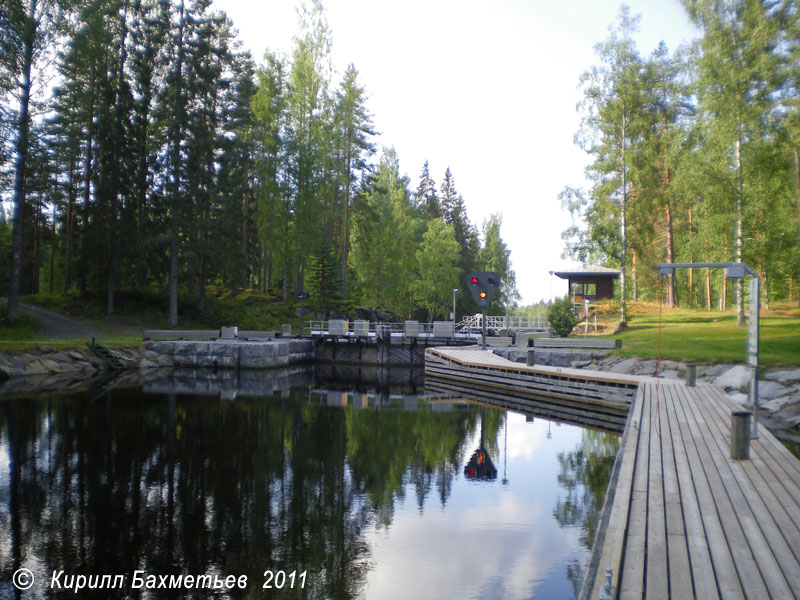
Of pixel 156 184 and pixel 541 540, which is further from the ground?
pixel 156 184

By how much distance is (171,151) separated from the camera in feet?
127

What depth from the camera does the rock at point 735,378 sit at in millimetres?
19500

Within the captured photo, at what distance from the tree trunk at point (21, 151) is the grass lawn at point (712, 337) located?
3099cm

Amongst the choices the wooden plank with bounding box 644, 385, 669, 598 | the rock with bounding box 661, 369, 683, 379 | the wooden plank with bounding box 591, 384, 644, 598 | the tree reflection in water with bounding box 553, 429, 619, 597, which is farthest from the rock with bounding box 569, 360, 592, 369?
the wooden plank with bounding box 644, 385, 669, 598

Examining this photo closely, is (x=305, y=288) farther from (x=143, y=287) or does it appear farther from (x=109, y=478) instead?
(x=109, y=478)

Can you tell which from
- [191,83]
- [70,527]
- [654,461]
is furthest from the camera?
[191,83]

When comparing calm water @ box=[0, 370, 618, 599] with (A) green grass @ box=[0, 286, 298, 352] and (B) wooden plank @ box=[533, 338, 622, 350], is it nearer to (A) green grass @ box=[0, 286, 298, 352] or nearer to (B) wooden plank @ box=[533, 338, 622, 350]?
(B) wooden plank @ box=[533, 338, 622, 350]

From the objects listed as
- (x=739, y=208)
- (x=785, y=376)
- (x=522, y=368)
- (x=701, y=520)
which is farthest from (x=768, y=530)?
(x=739, y=208)

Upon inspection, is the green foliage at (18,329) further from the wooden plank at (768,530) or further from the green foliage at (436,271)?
the green foliage at (436,271)

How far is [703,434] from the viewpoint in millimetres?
12289

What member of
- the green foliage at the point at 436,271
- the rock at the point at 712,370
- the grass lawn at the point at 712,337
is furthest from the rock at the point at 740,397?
the green foliage at the point at 436,271

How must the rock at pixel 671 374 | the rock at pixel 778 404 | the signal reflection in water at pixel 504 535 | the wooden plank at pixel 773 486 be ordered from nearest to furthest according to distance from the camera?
the wooden plank at pixel 773 486 < the signal reflection in water at pixel 504 535 < the rock at pixel 778 404 < the rock at pixel 671 374

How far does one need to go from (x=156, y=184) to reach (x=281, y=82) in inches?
594

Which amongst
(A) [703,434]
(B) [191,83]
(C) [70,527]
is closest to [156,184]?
(B) [191,83]
